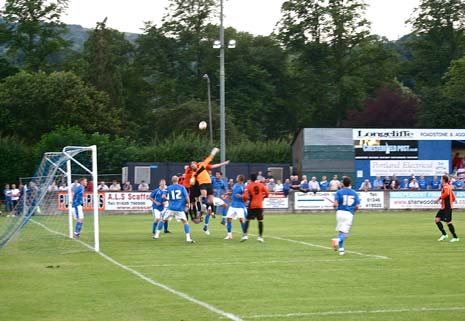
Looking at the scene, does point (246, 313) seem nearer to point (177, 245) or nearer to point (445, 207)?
point (177, 245)

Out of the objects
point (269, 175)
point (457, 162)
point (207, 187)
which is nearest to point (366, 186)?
point (269, 175)

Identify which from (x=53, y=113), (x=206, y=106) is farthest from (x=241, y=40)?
(x=53, y=113)

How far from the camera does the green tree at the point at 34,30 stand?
8469 centimetres

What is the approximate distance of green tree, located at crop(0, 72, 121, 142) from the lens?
7375 cm

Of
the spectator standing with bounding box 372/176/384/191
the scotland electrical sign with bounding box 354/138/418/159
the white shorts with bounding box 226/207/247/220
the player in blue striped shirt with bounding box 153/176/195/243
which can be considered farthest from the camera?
the scotland electrical sign with bounding box 354/138/418/159

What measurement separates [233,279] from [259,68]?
73762mm

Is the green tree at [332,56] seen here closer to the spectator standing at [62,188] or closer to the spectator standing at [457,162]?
the spectator standing at [457,162]

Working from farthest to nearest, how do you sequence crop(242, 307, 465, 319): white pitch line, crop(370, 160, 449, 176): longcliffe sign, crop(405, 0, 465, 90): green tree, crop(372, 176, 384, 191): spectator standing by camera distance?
crop(405, 0, 465, 90): green tree → crop(370, 160, 449, 176): longcliffe sign → crop(372, 176, 384, 191): spectator standing → crop(242, 307, 465, 319): white pitch line

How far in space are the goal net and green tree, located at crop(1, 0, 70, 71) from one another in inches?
1856

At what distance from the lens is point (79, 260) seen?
2073 centimetres

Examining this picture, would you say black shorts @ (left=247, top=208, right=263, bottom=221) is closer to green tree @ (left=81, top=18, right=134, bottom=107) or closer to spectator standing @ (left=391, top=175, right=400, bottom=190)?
spectator standing @ (left=391, top=175, right=400, bottom=190)

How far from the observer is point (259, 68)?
293ft

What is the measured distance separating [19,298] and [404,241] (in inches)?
574

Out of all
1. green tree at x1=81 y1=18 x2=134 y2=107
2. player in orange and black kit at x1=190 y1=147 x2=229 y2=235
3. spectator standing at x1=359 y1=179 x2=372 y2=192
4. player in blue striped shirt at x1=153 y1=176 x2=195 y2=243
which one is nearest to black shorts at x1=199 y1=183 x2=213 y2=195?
player in orange and black kit at x1=190 y1=147 x2=229 y2=235
